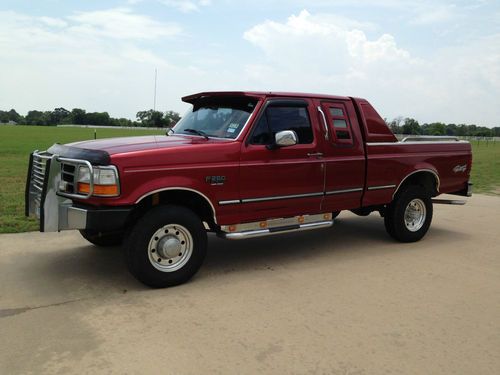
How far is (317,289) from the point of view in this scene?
4.91 m

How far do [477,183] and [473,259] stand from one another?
9.48 m

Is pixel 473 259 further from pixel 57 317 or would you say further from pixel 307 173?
pixel 57 317

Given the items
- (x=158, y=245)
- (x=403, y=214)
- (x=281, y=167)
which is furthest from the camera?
(x=403, y=214)

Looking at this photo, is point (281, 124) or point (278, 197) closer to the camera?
point (278, 197)

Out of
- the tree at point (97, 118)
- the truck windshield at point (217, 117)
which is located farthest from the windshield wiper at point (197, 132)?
the tree at point (97, 118)

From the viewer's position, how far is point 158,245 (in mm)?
4824

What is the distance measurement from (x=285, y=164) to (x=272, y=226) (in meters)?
0.72

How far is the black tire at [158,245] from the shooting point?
4.67 m

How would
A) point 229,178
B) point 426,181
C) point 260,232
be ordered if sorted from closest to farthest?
1. point 229,178
2. point 260,232
3. point 426,181

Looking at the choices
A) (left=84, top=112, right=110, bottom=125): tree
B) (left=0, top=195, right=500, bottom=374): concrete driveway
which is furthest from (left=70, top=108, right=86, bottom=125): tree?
(left=0, top=195, right=500, bottom=374): concrete driveway

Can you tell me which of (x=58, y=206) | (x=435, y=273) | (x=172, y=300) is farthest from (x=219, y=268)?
(x=435, y=273)

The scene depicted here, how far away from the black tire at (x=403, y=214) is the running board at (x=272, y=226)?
128 cm

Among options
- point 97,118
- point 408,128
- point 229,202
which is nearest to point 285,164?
point 229,202

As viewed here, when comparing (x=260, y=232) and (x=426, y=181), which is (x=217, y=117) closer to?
(x=260, y=232)
